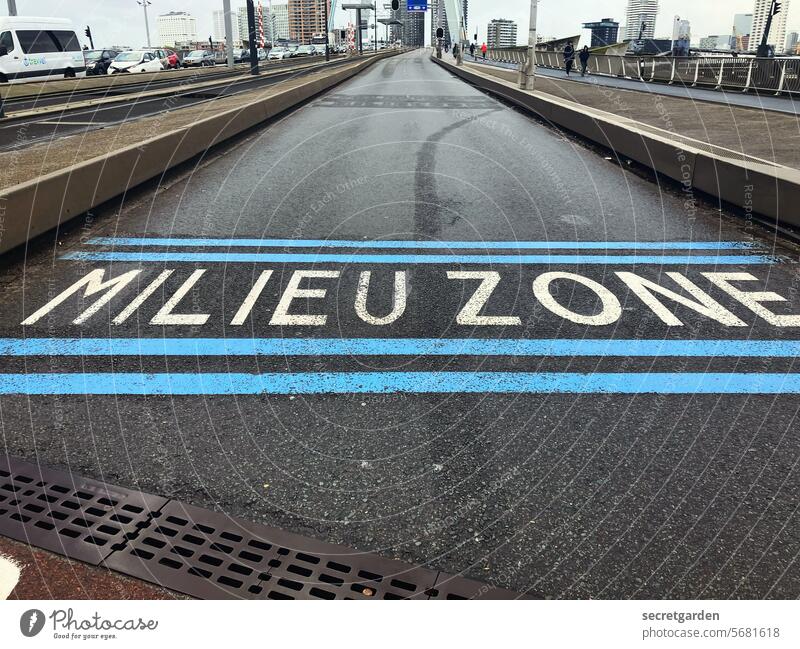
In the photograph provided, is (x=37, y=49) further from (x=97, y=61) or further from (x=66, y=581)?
(x=66, y=581)

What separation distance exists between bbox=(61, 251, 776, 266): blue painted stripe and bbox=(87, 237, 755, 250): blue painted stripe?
1.01 ft

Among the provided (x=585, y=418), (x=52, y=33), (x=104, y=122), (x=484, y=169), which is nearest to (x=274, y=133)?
(x=104, y=122)

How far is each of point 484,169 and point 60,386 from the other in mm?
8521

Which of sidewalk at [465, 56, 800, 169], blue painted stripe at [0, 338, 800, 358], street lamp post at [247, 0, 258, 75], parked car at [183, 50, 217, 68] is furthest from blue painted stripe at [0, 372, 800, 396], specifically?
parked car at [183, 50, 217, 68]

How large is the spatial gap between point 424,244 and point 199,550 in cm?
471

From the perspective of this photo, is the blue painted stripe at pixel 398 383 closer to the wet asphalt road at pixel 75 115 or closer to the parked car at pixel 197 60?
the wet asphalt road at pixel 75 115

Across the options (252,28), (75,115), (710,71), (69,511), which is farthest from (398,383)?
Answer: (252,28)

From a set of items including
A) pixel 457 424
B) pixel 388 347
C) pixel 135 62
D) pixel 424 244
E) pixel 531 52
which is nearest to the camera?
pixel 457 424

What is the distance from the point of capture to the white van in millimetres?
30906

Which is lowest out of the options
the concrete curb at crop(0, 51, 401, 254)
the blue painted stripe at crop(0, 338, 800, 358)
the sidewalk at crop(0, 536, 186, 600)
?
the sidewalk at crop(0, 536, 186, 600)

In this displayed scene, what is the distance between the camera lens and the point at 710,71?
2903 centimetres

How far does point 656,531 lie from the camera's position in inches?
109

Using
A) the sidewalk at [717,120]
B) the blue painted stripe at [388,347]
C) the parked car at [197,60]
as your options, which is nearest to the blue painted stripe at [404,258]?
the blue painted stripe at [388,347]

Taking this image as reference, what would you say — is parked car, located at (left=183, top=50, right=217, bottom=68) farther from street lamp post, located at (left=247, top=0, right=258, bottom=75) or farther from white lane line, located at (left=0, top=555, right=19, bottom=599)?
white lane line, located at (left=0, top=555, right=19, bottom=599)
